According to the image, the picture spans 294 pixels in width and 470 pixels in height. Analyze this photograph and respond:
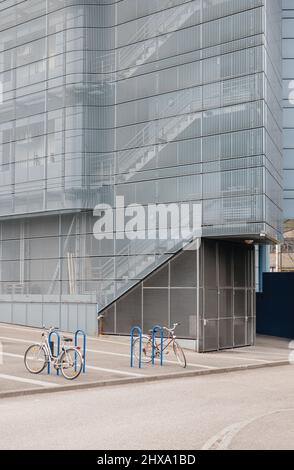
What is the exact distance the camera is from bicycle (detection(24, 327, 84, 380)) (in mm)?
17281

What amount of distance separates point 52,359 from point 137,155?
14.8 metres

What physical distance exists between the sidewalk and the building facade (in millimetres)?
1866

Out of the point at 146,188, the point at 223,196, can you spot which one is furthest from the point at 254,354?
the point at 146,188

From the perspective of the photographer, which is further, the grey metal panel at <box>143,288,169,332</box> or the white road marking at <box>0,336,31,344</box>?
the grey metal panel at <box>143,288,169,332</box>

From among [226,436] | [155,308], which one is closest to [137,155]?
[155,308]

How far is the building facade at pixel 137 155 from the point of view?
91.8ft

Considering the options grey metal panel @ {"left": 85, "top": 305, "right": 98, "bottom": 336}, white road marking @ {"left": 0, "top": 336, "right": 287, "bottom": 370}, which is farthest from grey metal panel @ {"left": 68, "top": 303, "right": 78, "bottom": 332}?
white road marking @ {"left": 0, "top": 336, "right": 287, "bottom": 370}

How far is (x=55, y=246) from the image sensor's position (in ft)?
114

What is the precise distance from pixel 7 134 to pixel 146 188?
9.79m

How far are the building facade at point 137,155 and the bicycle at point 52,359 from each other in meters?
10.6

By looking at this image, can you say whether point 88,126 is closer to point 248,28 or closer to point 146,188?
point 146,188

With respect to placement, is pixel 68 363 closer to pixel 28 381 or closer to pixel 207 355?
pixel 28 381

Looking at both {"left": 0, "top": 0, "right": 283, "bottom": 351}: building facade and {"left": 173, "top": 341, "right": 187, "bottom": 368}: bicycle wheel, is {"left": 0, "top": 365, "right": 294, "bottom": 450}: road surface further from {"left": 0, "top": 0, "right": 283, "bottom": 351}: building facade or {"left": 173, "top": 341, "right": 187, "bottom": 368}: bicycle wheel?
{"left": 0, "top": 0, "right": 283, "bottom": 351}: building facade

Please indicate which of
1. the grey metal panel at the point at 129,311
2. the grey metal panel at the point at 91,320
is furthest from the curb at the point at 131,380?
the grey metal panel at the point at 91,320
